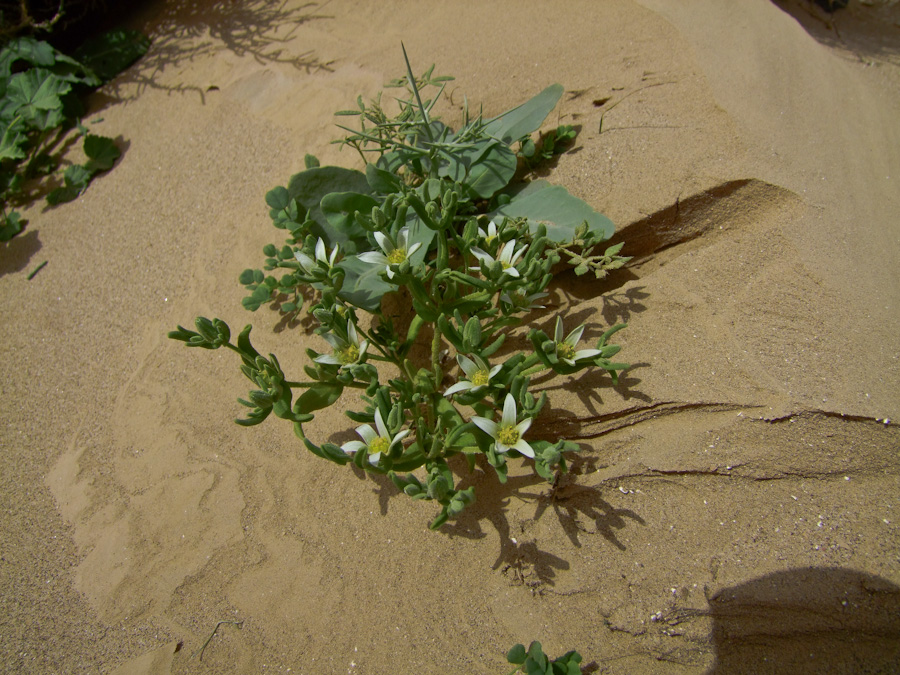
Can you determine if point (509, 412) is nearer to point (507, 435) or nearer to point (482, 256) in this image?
point (507, 435)

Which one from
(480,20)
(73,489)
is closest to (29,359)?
(73,489)

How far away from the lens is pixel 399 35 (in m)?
3.49

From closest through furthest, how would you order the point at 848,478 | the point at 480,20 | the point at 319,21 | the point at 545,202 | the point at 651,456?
the point at 848,478 < the point at 651,456 < the point at 545,202 < the point at 480,20 < the point at 319,21

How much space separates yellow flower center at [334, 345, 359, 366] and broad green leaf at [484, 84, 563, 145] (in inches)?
47.4

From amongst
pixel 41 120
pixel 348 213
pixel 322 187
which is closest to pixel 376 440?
pixel 348 213

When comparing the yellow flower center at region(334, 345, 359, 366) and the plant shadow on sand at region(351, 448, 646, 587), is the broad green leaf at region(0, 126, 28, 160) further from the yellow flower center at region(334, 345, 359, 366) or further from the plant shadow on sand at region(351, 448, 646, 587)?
the plant shadow on sand at region(351, 448, 646, 587)

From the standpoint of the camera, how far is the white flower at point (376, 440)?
1597 mm

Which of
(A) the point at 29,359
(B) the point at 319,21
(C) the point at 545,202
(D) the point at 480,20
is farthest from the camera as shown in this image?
(B) the point at 319,21

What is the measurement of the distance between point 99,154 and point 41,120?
56cm

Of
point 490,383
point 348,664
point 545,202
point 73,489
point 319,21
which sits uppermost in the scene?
point 319,21

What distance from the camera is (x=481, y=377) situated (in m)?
1.75

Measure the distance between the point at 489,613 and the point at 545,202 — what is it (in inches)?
61.1

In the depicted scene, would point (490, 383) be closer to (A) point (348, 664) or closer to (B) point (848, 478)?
(A) point (348, 664)

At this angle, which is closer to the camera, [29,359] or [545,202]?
[545,202]
